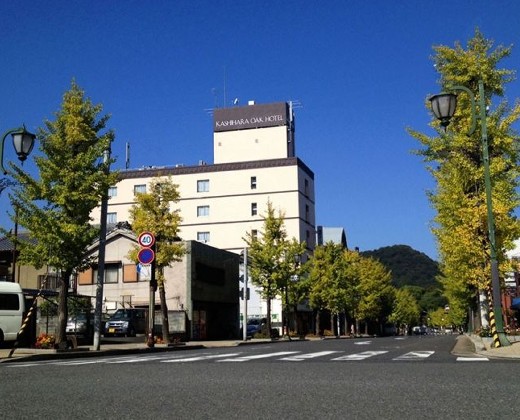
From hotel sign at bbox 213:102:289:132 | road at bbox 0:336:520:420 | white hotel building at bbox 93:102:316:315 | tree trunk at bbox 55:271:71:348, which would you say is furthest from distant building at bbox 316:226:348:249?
road at bbox 0:336:520:420

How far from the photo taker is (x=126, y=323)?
1389 inches

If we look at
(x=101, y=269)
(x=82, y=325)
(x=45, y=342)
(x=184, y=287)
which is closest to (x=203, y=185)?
(x=184, y=287)

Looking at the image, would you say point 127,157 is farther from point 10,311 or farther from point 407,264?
point 407,264

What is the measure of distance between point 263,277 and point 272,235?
3347 mm

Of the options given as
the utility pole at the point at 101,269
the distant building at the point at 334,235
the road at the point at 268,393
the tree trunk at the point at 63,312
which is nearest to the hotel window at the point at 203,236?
the distant building at the point at 334,235

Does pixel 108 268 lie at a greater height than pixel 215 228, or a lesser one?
lesser

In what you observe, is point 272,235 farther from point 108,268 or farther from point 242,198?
point 242,198

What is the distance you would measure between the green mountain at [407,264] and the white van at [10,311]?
148469 mm

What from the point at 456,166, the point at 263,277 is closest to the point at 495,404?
the point at 456,166

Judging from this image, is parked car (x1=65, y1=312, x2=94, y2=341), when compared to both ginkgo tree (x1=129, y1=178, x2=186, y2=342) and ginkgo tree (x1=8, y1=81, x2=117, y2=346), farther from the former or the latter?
ginkgo tree (x1=8, y1=81, x2=117, y2=346)

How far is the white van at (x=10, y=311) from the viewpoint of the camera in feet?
72.1

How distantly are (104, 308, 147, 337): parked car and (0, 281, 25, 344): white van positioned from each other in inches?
503

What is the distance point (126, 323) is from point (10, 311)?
44.4 ft

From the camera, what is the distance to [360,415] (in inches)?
201
